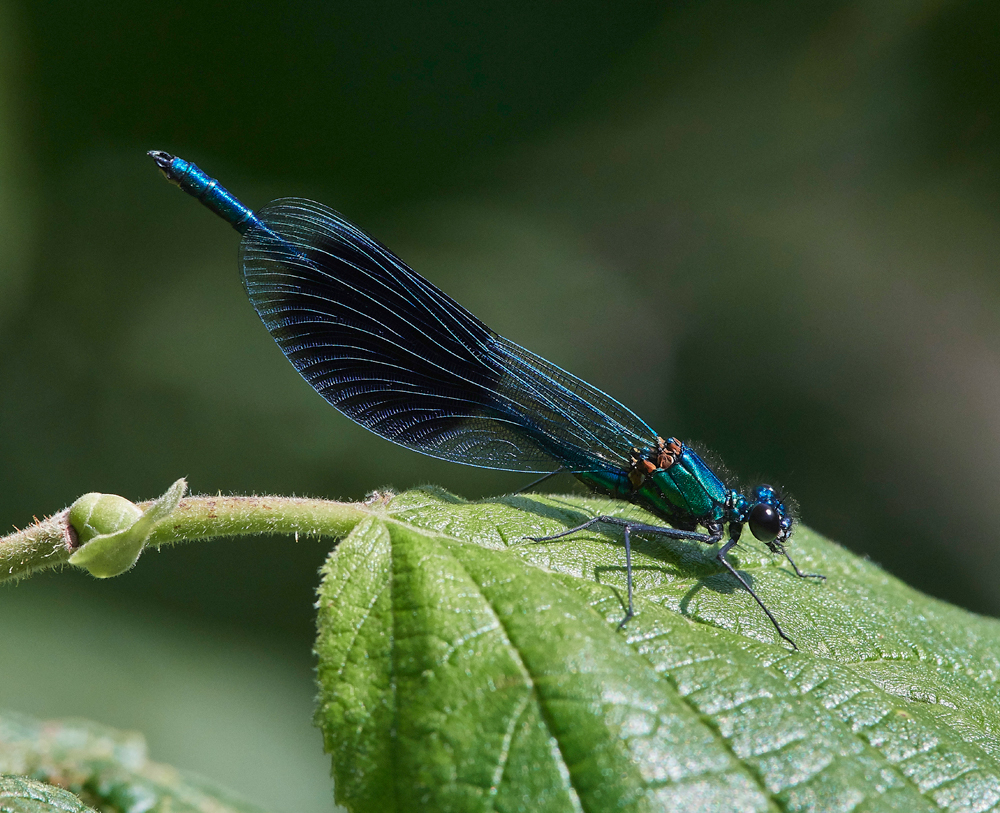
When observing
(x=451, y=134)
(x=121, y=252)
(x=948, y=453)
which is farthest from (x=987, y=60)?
(x=121, y=252)

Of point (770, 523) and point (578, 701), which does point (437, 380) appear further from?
point (578, 701)

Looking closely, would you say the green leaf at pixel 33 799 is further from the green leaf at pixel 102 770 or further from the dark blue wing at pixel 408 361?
the dark blue wing at pixel 408 361

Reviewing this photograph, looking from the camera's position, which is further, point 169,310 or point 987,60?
point 987,60

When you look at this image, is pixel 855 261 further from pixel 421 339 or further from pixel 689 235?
pixel 421 339

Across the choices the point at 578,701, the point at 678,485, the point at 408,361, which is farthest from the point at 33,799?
the point at 678,485

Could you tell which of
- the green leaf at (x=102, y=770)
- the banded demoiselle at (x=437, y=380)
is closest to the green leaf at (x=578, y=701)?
the banded demoiselle at (x=437, y=380)
